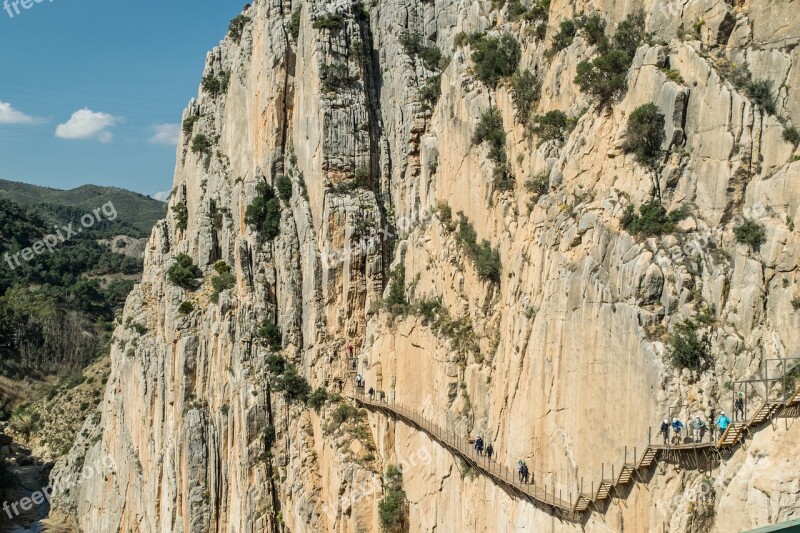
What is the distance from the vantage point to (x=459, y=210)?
34.2 metres

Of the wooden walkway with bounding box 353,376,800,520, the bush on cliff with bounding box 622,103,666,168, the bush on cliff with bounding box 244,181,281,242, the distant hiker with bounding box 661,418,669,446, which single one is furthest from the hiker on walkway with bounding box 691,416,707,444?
the bush on cliff with bounding box 244,181,281,242

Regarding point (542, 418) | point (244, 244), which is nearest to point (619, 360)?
point (542, 418)

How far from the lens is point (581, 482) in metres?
23.5

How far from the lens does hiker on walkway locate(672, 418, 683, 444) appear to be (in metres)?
19.9

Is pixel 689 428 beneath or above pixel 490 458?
above

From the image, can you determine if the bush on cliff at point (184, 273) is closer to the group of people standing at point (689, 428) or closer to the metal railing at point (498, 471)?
the metal railing at point (498, 471)

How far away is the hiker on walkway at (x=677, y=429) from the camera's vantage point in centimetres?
1994

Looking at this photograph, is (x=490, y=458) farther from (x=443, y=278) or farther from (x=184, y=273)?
(x=184, y=273)

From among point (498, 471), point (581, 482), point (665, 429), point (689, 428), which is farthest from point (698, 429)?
point (498, 471)

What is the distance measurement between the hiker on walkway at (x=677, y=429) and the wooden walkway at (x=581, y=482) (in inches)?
13.0

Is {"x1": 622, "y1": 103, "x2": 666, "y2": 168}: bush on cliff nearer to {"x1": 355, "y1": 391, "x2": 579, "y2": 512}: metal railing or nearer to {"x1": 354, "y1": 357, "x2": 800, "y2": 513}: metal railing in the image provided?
{"x1": 354, "y1": 357, "x2": 800, "y2": 513}: metal railing

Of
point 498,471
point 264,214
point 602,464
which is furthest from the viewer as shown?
point 264,214

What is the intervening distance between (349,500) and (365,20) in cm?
2876

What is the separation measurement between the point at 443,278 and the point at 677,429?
1587 cm
